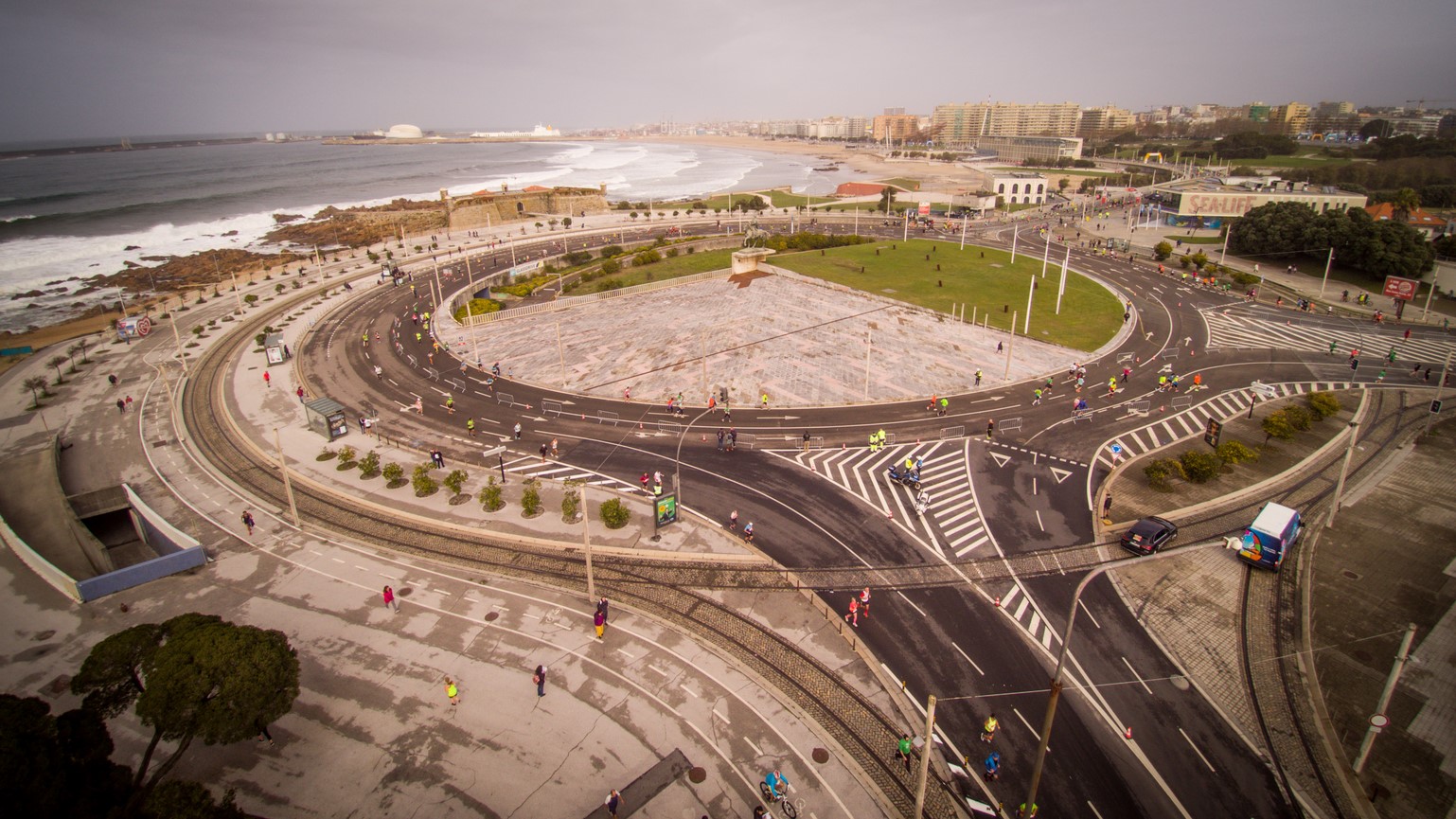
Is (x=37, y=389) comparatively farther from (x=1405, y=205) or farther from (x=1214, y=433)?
(x=1405, y=205)

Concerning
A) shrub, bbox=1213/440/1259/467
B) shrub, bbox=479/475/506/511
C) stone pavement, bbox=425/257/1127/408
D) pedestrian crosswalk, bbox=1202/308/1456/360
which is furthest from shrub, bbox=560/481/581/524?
pedestrian crosswalk, bbox=1202/308/1456/360

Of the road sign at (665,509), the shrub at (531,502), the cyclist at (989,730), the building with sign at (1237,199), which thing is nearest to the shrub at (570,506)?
the shrub at (531,502)

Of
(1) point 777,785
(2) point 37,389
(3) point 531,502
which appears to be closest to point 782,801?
(1) point 777,785

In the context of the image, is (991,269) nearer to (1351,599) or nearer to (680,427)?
(680,427)

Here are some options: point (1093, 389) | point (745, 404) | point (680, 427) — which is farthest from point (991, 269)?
point (680, 427)

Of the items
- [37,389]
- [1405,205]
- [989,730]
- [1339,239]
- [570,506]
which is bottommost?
[989,730]

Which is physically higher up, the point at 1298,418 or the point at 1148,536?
the point at 1298,418
